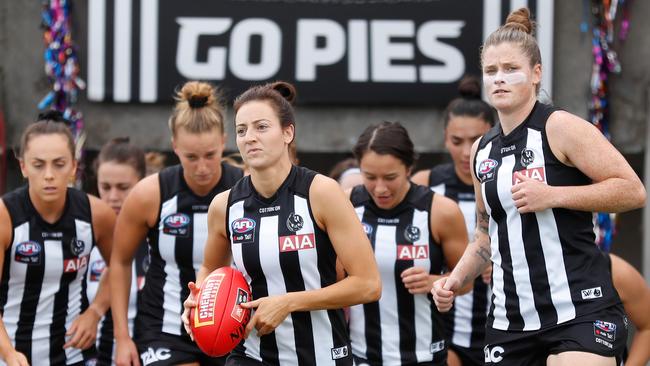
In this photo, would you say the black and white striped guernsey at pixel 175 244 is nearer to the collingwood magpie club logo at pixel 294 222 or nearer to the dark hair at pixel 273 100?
the dark hair at pixel 273 100

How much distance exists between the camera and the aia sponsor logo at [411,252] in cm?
561

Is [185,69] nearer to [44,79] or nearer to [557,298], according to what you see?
[44,79]

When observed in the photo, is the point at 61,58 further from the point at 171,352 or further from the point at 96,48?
the point at 171,352

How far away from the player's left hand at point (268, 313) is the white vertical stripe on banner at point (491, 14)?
14.8ft

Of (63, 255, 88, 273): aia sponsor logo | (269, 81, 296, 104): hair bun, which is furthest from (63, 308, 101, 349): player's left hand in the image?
(269, 81, 296, 104): hair bun

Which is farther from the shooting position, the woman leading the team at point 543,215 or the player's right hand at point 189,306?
the player's right hand at point 189,306

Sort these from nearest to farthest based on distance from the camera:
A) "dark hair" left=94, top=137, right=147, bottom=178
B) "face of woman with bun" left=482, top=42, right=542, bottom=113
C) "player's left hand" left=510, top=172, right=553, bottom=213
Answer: "player's left hand" left=510, top=172, right=553, bottom=213
"face of woman with bun" left=482, top=42, right=542, bottom=113
"dark hair" left=94, top=137, right=147, bottom=178

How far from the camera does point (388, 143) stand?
5578 millimetres

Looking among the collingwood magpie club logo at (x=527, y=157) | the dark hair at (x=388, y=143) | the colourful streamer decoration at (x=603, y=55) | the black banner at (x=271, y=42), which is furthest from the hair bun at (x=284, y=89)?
the colourful streamer decoration at (x=603, y=55)

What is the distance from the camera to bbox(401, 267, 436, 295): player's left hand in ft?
17.8

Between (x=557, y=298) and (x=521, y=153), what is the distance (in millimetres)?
626

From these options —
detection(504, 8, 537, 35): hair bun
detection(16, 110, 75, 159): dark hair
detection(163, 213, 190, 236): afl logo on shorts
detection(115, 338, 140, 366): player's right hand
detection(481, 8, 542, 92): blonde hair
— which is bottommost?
detection(115, 338, 140, 366): player's right hand

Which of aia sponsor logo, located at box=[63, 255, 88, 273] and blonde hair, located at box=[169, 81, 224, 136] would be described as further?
aia sponsor logo, located at box=[63, 255, 88, 273]

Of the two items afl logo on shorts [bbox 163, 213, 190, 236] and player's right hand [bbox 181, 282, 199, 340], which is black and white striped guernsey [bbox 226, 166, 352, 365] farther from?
afl logo on shorts [bbox 163, 213, 190, 236]
